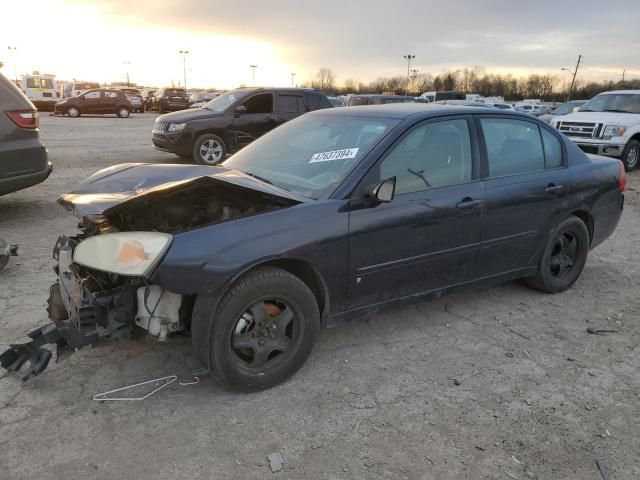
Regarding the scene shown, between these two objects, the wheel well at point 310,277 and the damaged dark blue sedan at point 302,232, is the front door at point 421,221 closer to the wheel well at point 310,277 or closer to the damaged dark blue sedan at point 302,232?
the damaged dark blue sedan at point 302,232

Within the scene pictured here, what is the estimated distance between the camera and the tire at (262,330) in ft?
9.16

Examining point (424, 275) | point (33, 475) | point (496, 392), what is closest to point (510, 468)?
point (496, 392)

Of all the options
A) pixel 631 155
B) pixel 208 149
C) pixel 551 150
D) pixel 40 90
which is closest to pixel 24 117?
pixel 208 149

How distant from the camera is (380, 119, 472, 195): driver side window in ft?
11.3

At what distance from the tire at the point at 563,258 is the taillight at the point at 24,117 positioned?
5.76 meters

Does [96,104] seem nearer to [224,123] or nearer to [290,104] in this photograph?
[224,123]

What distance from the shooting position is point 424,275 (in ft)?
11.8

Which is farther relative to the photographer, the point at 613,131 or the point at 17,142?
the point at 613,131

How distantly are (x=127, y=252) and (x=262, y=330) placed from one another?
866 mm

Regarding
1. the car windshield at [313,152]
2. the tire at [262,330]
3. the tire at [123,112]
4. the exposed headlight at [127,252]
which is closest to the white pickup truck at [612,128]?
the car windshield at [313,152]

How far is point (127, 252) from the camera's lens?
2680 millimetres

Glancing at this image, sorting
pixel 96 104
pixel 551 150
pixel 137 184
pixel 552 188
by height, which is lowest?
pixel 96 104

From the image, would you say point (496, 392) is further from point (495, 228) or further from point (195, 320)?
point (195, 320)

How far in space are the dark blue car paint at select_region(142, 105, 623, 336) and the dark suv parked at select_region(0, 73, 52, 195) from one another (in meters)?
4.15
